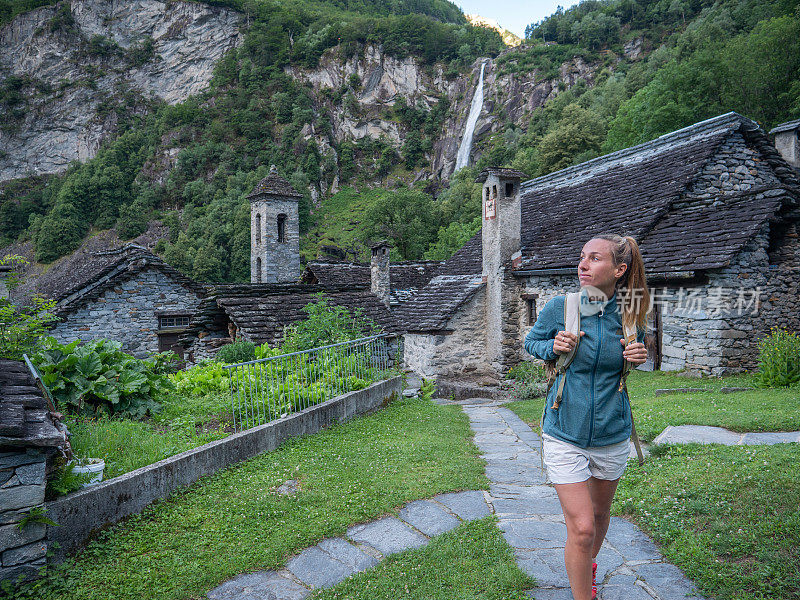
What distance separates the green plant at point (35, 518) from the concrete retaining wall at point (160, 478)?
0.40 ft

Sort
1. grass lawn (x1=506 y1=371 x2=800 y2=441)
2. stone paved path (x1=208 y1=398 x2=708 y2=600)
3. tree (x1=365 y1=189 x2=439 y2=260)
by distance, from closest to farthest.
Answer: stone paved path (x1=208 y1=398 x2=708 y2=600)
grass lawn (x1=506 y1=371 x2=800 y2=441)
tree (x1=365 y1=189 x2=439 y2=260)

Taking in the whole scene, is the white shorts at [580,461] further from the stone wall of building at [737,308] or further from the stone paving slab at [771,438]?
the stone wall of building at [737,308]

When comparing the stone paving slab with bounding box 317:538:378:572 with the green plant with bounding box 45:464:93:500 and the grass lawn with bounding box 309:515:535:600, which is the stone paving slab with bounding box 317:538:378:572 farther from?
the green plant with bounding box 45:464:93:500

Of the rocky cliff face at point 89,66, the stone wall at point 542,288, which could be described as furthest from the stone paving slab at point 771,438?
the rocky cliff face at point 89,66

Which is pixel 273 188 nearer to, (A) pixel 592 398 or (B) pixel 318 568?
(B) pixel 318 568

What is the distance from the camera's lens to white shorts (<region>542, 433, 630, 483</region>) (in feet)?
7.14

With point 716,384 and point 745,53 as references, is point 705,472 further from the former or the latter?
point 745,53

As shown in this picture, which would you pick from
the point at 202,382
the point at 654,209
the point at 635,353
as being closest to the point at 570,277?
the point at 654,209

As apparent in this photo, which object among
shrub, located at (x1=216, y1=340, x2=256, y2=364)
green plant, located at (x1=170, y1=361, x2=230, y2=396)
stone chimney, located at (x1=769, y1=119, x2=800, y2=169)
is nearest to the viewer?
green plant, located at (x1=170, y1=361, x2=230, y2=396)

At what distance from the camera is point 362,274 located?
68.0 feet

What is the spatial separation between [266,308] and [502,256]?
24.7ft

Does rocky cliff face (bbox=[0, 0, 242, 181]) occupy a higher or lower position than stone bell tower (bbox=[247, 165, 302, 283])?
higher

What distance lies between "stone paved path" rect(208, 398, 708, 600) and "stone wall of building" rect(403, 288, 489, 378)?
8.34 metres

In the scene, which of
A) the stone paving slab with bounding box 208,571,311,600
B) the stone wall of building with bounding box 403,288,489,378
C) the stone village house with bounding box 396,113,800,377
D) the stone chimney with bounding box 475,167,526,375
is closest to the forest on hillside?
the stone village house with bounding box 396,113,800,377
